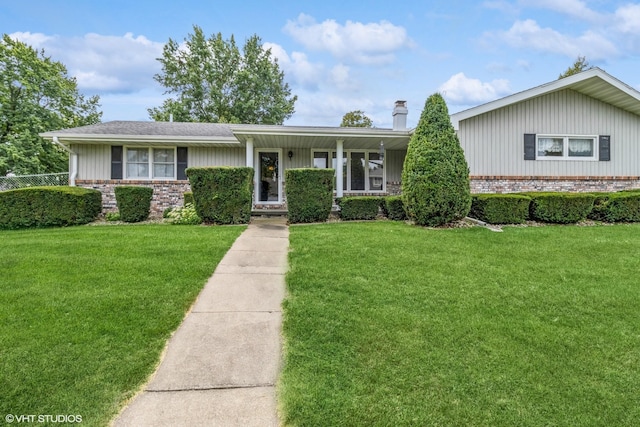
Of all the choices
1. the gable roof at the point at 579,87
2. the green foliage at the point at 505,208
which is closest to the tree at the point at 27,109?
the gable roof at the point at 579,87

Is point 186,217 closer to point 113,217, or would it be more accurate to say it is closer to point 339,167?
point 113,217

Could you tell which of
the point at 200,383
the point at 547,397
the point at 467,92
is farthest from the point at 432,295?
the point at 467,92

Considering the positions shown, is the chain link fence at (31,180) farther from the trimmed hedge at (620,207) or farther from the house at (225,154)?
the trimmed hedge at (620,207)

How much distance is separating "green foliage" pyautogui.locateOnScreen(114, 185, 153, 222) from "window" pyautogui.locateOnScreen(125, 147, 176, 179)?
7.94ft

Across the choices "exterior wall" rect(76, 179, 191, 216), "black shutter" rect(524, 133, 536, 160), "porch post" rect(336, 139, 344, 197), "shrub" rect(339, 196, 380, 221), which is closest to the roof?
"porch post" rect(336, 139, 344, 197)

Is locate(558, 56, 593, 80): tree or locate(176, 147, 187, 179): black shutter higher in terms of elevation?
locate(558, 56, 593, 80): tree

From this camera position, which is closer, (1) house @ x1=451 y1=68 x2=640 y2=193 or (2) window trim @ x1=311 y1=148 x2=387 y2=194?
(1) house @ x1=451 y1=68 x2=640 y2=193

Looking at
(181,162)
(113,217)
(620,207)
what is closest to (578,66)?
(620,207)

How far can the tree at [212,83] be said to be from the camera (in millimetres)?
27062

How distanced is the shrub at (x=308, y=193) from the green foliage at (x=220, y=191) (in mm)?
1117

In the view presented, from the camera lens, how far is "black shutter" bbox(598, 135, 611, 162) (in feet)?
36.2

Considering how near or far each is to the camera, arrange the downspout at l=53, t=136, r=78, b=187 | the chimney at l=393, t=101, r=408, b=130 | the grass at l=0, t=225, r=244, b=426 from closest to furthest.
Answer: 1. the grass at l=0, t=225, r=244, b=426
2. the downspout at l=53, t=136, r=78, b=187
3. the chimney at l=393, t=101, r=408, b=130

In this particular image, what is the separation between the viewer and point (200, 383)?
257 centimetres

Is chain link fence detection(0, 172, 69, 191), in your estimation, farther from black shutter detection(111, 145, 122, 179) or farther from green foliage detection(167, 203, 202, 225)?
green foliage detection(167, 203, 202, 225)
